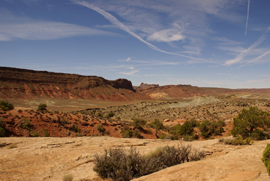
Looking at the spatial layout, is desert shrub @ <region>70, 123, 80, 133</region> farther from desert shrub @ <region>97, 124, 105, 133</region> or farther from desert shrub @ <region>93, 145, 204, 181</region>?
desert shrub @ <region>93, 145, 204, 181</region>

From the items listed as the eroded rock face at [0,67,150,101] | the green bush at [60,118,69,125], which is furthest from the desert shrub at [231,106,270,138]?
the eroded rock face at [0,67,150,101]

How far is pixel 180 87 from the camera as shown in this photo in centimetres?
18775

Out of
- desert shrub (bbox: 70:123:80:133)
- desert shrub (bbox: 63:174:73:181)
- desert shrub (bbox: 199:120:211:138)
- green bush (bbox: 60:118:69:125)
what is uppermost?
desert shrub (bbox: 63:174:73:181)

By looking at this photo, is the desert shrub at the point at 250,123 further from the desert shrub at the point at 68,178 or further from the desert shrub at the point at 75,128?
the desert shrub at the point at 75,128

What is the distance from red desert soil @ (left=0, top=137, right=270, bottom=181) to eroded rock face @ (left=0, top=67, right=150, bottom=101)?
83.1 meters

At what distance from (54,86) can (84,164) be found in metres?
103

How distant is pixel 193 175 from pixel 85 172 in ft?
13.4

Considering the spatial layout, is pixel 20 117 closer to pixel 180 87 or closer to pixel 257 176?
pixel 257 176

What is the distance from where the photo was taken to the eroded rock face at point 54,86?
273 ft

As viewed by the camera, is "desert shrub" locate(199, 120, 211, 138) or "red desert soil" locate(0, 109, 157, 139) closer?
"red desert soil" locate(0, 109, 157, 139)

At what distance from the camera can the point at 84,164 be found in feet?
23.9

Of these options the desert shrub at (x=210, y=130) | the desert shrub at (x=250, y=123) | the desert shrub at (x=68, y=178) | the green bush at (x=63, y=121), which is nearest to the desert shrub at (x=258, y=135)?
the desert shrub at (x=250, y=123)

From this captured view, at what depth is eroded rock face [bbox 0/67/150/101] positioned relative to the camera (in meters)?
83.1

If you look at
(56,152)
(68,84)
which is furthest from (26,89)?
(56,152)
